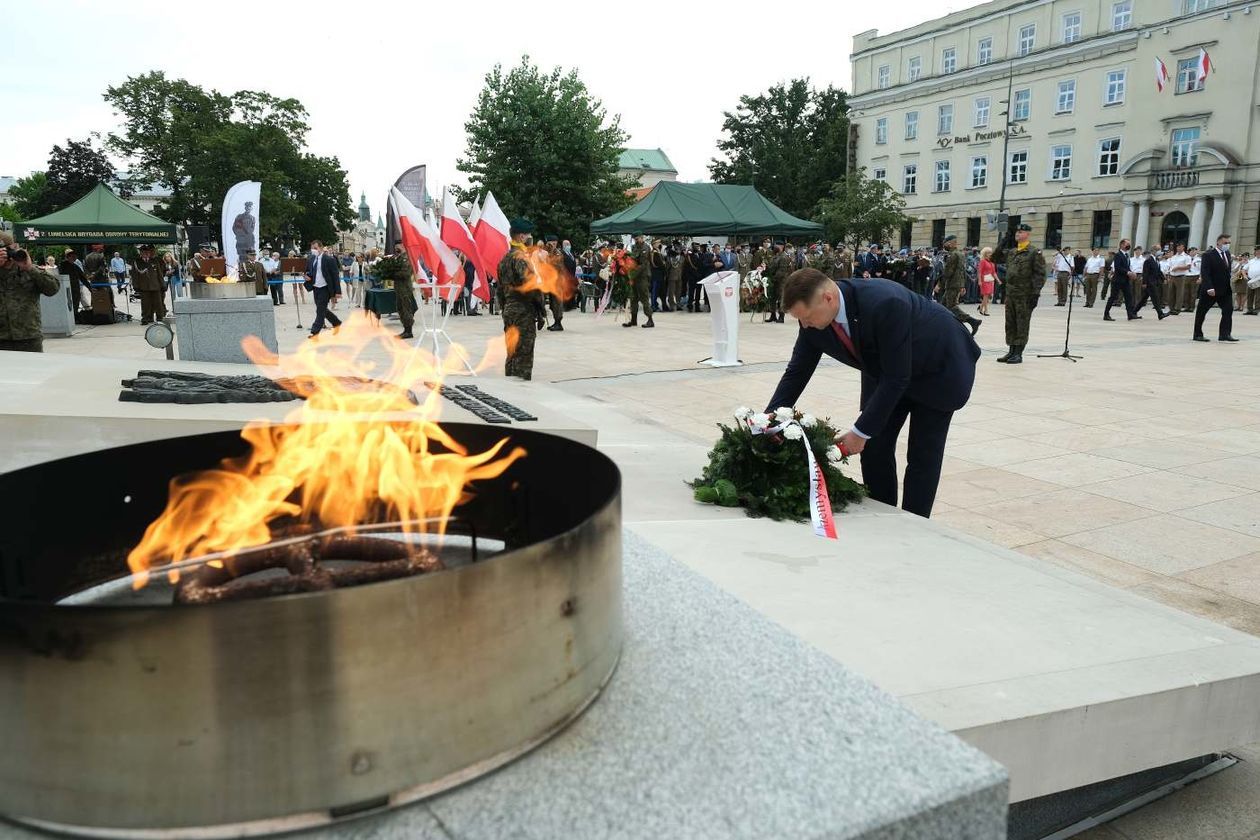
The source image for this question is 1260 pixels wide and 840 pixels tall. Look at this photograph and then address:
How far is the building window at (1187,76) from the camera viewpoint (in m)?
43.6

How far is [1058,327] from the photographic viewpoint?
787 inches

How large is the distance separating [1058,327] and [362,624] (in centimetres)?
2116

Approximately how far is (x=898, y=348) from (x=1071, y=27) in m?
58.1

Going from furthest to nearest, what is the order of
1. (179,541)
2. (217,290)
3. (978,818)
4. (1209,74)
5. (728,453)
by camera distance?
(1209,74) < (217,290) < (728,453) < (179,541) < (978,818)

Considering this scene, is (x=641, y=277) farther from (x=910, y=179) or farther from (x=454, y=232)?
(x=910, y=179)

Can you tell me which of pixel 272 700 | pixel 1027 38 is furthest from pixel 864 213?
pixel 272 700

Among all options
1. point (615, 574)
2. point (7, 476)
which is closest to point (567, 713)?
point (615, 574)

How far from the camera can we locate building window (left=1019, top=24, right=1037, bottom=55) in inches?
2115

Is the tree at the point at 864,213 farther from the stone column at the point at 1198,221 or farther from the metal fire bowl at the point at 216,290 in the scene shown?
the metal fire bowl at the point at 216,290

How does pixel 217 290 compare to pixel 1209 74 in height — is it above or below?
below

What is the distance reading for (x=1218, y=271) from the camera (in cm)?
1574

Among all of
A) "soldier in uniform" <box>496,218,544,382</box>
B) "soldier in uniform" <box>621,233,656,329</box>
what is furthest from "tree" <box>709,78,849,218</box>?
"soldier in uniform" <box>496,218,544,382</box>

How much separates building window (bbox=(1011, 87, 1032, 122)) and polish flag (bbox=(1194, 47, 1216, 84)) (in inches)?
427

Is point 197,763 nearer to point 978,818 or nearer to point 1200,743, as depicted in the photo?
point 978,818
